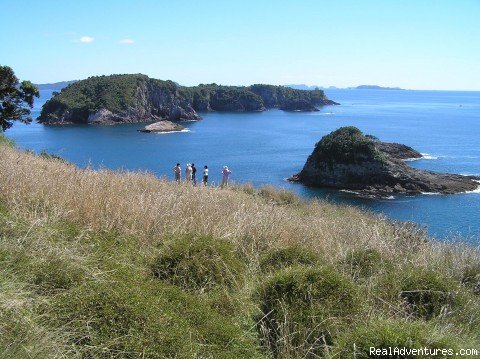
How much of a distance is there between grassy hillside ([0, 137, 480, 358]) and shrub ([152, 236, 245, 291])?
1 cm

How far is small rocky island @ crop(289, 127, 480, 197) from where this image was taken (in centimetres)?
4797

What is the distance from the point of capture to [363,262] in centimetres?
527

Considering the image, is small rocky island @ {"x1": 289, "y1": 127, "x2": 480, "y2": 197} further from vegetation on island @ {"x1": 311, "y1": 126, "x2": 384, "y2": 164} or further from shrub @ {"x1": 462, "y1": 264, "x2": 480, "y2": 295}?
shrub @ {"x1": 462, "y1": 264, "x2": 480, "y2": 295}

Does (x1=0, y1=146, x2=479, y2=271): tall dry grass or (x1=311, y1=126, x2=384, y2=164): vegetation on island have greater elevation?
(x1=0, y1=146, x2=479, y2=271): tall dry grass

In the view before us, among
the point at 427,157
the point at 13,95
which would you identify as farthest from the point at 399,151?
the point at 13,95

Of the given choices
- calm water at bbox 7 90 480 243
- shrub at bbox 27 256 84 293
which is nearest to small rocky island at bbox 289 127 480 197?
calm water at bbox 7 90 480 243

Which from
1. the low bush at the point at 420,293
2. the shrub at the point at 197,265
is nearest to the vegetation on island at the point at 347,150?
the low bush at the point at 420,293

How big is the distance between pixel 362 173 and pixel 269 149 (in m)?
22.1

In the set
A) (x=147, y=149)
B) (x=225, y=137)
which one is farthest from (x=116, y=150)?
(x=225, y=137)

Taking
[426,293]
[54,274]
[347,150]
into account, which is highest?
[54,274]

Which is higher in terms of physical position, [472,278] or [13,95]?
[13,95]

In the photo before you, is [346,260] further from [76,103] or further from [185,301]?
[76,103]

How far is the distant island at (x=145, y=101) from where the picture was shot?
356ft

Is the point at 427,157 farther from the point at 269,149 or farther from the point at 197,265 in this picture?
the point at 197,265
